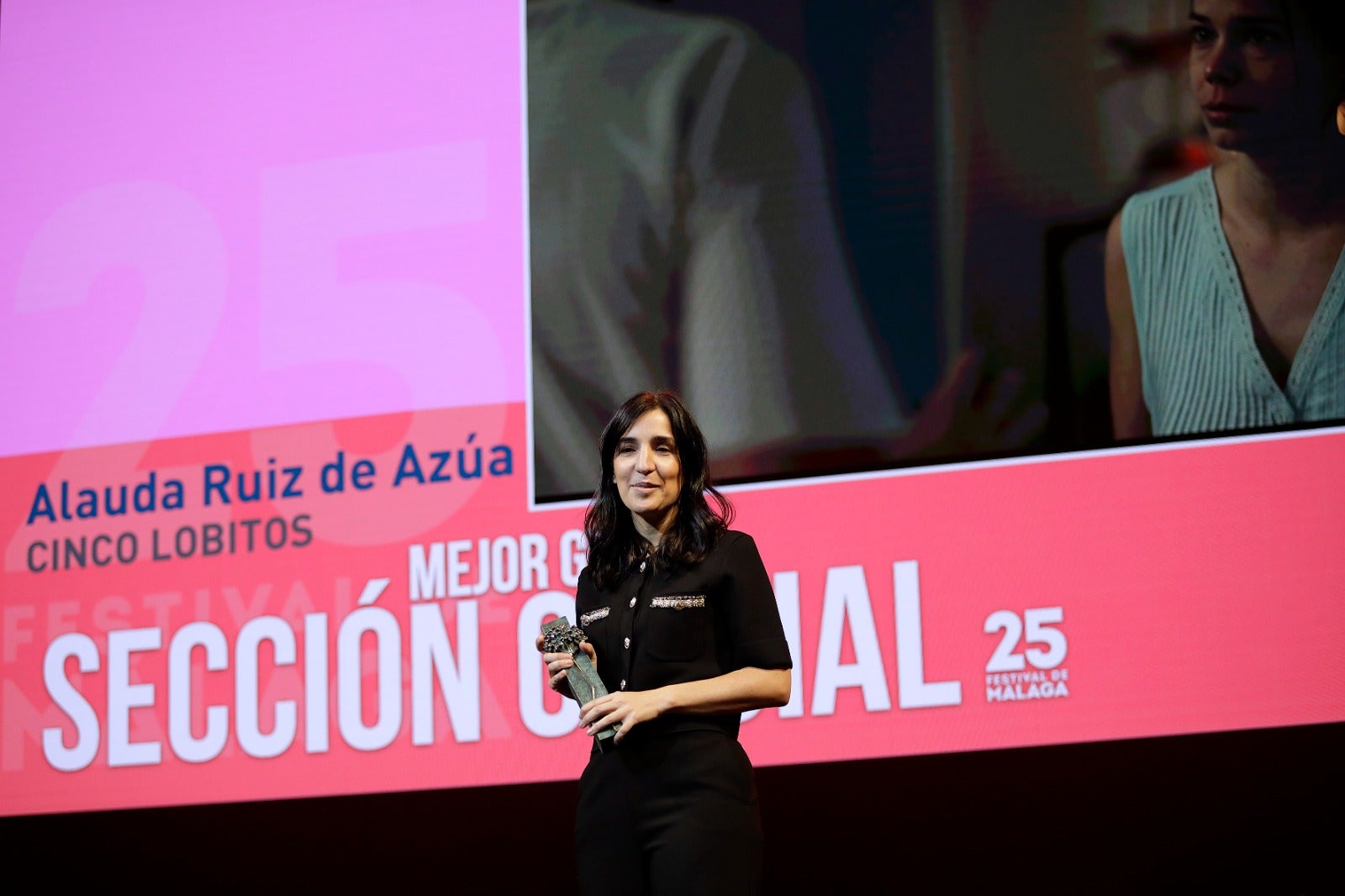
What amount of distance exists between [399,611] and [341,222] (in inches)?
39.3

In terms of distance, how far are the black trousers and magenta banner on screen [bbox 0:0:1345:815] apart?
1251 millimetres

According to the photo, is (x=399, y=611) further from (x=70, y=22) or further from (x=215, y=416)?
(x=70, y=22)

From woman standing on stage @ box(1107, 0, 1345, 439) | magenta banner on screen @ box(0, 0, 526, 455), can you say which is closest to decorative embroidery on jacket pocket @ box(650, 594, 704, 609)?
woman standing on stage @ box(1107, 0, 1345, 439)

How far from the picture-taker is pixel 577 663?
1953mm

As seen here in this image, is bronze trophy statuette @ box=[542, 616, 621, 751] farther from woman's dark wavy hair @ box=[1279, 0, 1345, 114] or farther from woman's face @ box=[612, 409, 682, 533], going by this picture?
woman's dark wavy hair @ box=[1279, 0, 1345, 114]

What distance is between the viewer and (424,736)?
3352 mm

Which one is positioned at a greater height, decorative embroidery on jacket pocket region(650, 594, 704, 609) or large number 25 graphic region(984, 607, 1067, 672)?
decorative embroidery on jacket pocket region(650, 594, 704, 609)

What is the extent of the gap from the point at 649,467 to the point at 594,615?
0.23 metres

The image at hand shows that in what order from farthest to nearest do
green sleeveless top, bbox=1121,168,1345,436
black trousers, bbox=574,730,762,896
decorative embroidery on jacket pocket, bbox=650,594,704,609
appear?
green sleeveless top, bbox=1121,168,1345,436, decorative embroidery on jacket pocket, bbox=650,594,704,609, black trousers, bbox=574,730,762,896

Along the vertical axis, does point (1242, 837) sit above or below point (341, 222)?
below

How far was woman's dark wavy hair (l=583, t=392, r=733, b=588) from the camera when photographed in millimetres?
2016

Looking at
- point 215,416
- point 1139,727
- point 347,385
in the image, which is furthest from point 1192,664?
point 215,416

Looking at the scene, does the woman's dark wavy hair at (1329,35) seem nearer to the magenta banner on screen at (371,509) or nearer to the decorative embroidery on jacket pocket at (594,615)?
the magenta banner on screen at (371,509)

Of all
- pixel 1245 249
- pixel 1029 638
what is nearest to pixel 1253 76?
pixel 1245 249
